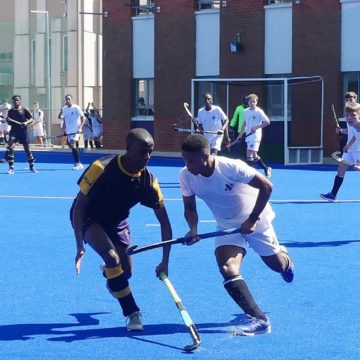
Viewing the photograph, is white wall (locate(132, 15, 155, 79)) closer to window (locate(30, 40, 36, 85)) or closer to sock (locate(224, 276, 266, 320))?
window (locate(30, 40, 36, 85))

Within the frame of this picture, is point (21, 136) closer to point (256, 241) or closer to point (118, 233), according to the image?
point (118, 233)

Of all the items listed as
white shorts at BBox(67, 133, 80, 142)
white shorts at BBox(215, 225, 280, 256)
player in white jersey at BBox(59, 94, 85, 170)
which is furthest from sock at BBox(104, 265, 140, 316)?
white shorts at BBox(67, 133, 80, 142)

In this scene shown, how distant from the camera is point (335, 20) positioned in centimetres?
2980

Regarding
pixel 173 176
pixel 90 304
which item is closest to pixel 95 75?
pixel 173 176

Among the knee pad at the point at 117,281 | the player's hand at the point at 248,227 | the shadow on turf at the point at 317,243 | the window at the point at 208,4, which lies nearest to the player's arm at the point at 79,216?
the knee pad at the point at 117,281

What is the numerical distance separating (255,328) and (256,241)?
2.26 ft

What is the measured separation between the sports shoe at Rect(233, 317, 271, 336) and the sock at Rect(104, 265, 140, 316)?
0.81 m

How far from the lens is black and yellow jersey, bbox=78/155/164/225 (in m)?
6.99

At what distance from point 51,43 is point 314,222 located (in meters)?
37.7

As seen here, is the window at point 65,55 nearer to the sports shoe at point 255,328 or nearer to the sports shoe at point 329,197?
the sports shoe at point 329,197

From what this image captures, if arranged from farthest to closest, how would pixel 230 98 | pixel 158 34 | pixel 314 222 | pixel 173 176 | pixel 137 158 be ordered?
pixel 158 34 → pixel 230 98 → pixel 173 176 → pixel 314 222 → pixel 137 158

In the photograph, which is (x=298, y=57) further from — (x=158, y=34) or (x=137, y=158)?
(x=137, y=158)

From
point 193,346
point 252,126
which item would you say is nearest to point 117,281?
point 193,346

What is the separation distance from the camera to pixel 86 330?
7.11 metres
